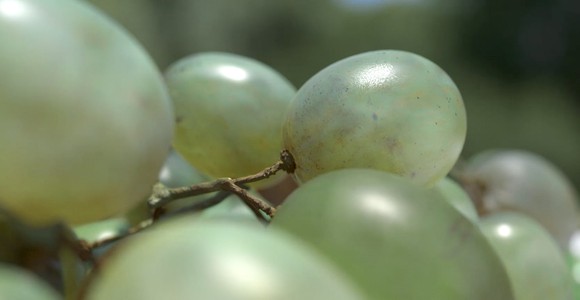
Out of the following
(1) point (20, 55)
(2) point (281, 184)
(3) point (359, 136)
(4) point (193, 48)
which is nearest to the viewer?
(1) point (20, 55)

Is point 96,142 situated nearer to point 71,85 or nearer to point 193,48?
point 71,85

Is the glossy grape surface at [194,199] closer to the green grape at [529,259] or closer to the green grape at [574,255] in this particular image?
the green grape at [529,259]

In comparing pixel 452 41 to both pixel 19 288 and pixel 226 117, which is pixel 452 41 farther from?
pixel 19 288

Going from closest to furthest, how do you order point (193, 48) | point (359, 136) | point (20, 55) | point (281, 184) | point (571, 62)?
point (20, 55)
point (359, 136)
point (281, 184)
point (193, 48)
point (571, 62)

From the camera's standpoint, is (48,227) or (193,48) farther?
(193,48)

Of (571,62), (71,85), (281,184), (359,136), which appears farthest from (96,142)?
(571,62)

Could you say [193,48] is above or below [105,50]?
below

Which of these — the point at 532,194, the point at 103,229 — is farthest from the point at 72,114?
the point at 532,194
